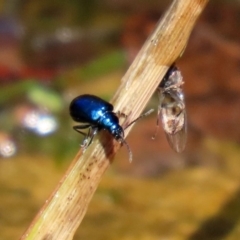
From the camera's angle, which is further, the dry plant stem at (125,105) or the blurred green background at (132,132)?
the blurred green background at (132,132)

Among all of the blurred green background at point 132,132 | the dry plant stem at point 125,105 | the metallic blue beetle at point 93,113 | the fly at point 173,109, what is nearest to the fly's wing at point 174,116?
the fly at point 173,109

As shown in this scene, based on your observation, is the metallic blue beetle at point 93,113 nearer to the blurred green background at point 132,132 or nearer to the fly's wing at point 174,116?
the fly's wing at point 174,116

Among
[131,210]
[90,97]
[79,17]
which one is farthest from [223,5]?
[90,97]

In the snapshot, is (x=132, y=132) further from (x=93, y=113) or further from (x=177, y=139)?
(x=177, y=139)

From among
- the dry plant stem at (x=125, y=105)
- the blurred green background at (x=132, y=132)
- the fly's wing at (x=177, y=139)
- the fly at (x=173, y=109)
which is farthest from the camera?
the blurred green background at (x=132, y=132)

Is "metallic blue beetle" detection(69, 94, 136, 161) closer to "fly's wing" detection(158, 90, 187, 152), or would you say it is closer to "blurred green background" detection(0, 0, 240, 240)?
"fly's wing" detection(158, 90, 187, 152)

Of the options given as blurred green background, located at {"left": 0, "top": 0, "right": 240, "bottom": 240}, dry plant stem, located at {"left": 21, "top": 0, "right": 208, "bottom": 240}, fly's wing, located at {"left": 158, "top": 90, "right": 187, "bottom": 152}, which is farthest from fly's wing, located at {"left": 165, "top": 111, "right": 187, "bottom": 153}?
blurred green background, located at {"left": 0, "top": 0, "right": 240, "bottom": 240}

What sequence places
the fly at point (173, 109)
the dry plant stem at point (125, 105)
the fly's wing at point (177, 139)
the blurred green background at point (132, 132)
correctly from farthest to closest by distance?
the blurred green background at point (132, 132)
the fly's wing at point (177, 139)
the fly at point (173, 109)
the dry plant stem at point (125, 105)

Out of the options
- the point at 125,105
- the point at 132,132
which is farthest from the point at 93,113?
the point at 132,132
